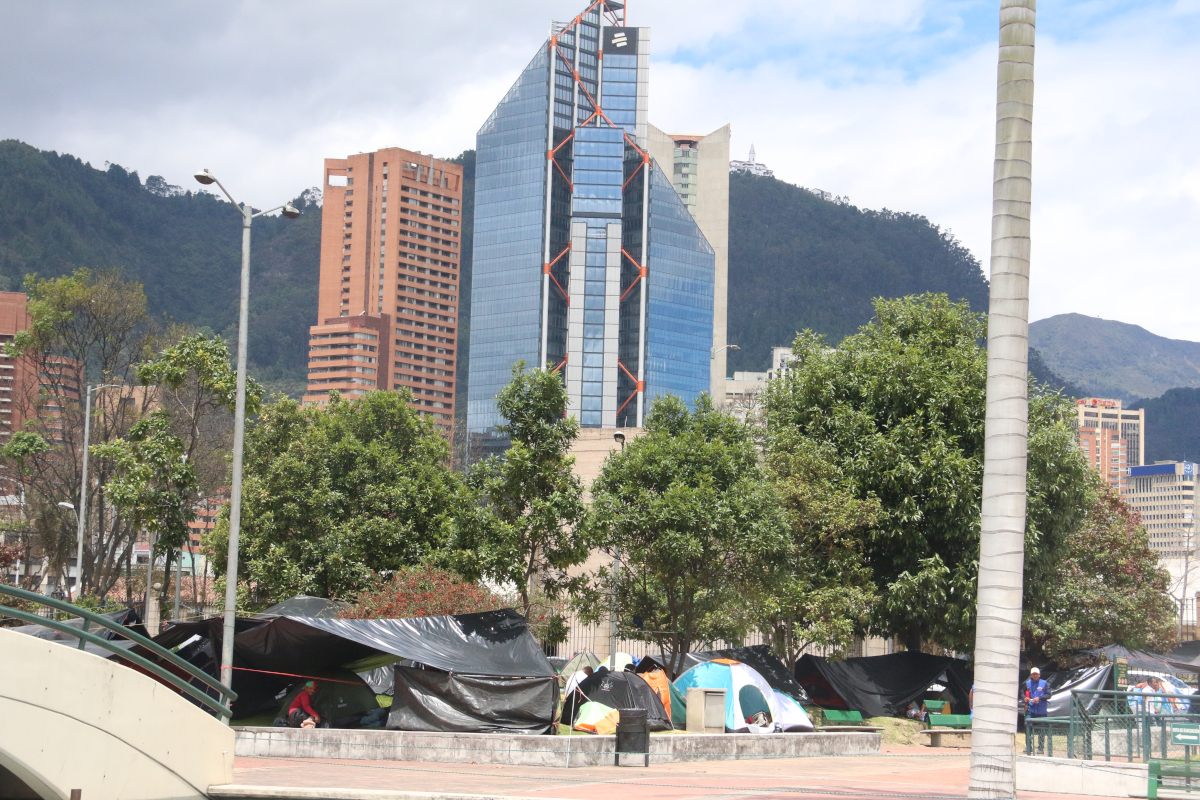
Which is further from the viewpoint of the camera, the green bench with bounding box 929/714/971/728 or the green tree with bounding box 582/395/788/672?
the green bench with bounding box 929/714/971/728

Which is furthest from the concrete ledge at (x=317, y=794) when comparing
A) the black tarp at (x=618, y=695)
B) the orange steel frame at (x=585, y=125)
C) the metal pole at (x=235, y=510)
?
the orange steel frame at (x=585, y=125)

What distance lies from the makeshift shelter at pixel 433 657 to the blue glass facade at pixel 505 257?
128 meters

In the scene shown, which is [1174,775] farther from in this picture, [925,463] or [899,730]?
[925,463]

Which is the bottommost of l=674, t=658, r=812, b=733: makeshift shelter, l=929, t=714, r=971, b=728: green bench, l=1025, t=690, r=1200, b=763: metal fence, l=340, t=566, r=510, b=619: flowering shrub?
l=929, t=714, r=971, b=728: green bench

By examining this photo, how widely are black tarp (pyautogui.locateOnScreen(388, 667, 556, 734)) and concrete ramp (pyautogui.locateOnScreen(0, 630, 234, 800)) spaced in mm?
5561

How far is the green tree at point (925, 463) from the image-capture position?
96.9ft

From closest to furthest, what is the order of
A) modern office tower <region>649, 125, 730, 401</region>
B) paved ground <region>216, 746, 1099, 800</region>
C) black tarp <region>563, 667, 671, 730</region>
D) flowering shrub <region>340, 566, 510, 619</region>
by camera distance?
1. paved ground <region>216, 746, 1099, 800</region>
2. black tarp <region>563, 667, 671, 730</region>
3. flowering shrub <region>340, 566, 510, 619</region>
4. modern office tower <region>649, 125, 730, 401</region>

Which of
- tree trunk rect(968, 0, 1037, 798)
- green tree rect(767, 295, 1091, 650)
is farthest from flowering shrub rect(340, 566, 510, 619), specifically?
tree trunk rect(968, 0, 1037, 798)

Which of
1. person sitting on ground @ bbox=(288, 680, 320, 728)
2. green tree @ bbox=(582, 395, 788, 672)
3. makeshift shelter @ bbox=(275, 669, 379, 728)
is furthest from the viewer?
green tree @ bbox=(582, 395, 788, 672)

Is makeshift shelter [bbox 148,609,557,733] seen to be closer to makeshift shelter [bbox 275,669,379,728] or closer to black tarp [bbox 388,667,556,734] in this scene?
black tarp [bbox 388,667,556,734]

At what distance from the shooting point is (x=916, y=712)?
29.8m

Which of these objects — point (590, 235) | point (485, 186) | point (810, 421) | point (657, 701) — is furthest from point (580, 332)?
point (657, 701)

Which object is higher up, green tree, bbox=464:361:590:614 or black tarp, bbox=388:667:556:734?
green tree, bbox=464:361:590:614

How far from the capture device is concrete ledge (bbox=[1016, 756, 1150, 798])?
584 inches
